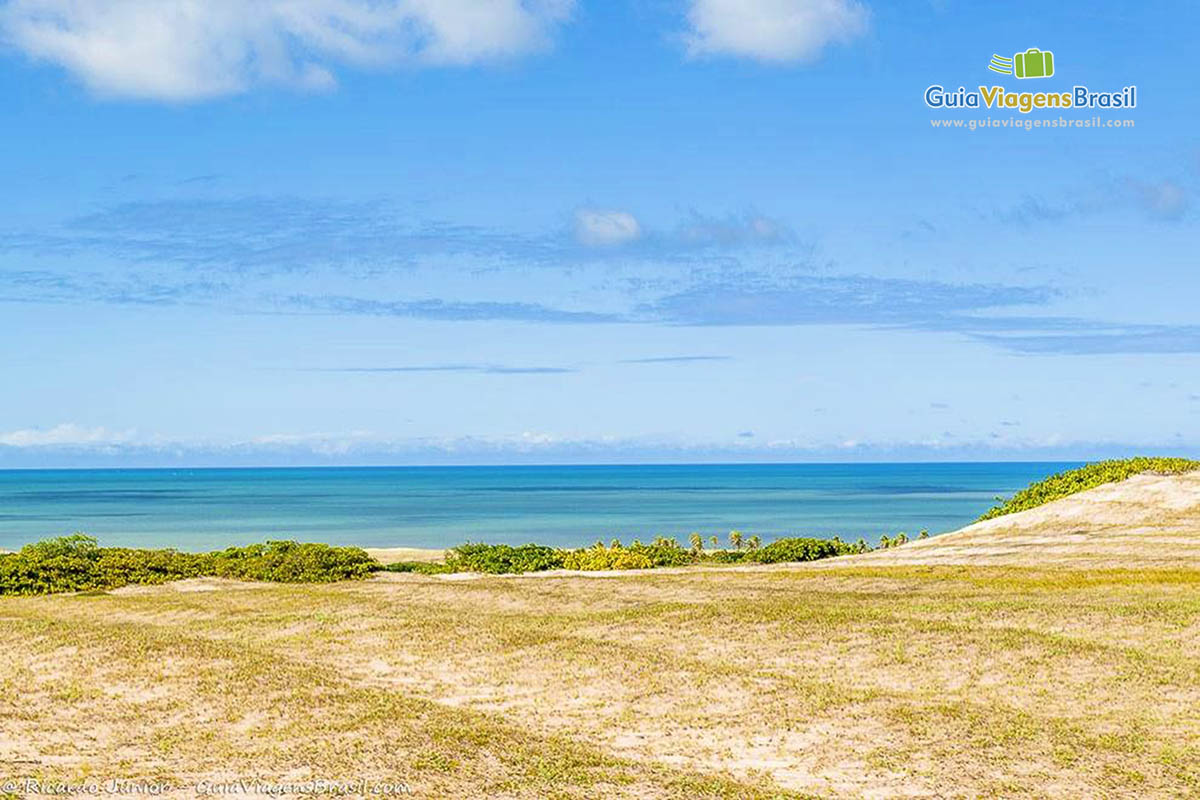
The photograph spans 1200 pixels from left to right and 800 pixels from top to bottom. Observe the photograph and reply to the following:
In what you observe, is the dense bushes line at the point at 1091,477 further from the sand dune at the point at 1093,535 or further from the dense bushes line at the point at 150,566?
the dense bushes line at the point at 150,566

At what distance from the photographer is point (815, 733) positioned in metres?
26.0

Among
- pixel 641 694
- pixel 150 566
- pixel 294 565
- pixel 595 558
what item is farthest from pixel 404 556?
pixel 641 694

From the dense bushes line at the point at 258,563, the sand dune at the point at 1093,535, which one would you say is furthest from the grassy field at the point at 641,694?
the sand dune at the point at 1093,535

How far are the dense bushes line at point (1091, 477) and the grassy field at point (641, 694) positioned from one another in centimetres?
5205

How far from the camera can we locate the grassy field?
76.7 feet

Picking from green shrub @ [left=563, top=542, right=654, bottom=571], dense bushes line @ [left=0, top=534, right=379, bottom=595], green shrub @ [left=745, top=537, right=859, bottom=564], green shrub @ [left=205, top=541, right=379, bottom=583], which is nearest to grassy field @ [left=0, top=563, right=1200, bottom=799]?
dense bushes line @ [left=0, top=534, right=379, bottom=595]

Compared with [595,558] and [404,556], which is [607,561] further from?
[404,556]

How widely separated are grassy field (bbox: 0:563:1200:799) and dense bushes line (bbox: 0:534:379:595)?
1246 centimetres

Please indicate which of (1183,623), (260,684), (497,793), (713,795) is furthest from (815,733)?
(1183,623)

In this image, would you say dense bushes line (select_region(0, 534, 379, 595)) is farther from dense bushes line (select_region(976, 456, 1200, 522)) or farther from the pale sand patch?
dense bushes line (select_region(976, 456, 1200, 522))

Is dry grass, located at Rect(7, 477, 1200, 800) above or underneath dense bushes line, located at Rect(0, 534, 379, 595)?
underneath

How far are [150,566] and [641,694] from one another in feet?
134

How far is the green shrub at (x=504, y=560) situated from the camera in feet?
237

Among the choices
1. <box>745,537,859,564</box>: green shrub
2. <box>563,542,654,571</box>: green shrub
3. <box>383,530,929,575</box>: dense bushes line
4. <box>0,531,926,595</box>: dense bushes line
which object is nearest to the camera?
<box>0,531,926,595</box>: dense bushes line
